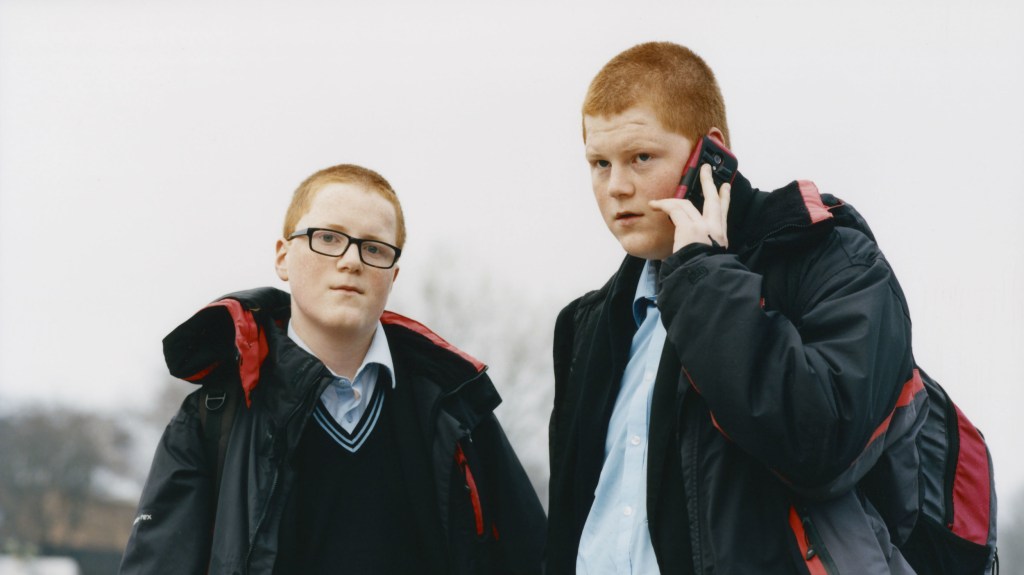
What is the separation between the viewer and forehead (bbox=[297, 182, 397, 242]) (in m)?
3.71

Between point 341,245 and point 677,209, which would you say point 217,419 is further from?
point 677,209

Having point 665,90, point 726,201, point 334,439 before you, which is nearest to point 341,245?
point 334,439

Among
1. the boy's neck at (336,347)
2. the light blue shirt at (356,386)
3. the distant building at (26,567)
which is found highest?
the boy's neck at (336,347)

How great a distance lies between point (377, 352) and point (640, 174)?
124 centimetres

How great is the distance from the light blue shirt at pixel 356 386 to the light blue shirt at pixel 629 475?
0.95 m

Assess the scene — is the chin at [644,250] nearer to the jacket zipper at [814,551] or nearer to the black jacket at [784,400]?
the black jacket at [784,400]

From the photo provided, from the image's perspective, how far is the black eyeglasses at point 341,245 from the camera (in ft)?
12.0

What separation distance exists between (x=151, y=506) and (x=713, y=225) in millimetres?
1928

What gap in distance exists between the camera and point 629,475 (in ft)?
10.1

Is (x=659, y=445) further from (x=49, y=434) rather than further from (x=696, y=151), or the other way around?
(x=49, y=434)

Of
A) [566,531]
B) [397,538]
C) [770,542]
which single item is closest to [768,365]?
[770,542]

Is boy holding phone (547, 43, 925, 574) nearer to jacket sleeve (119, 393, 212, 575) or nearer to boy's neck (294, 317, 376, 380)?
boy's neck (294, 317, 376, 380)

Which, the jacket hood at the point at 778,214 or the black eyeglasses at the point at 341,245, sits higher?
the jacket hood at the point at 778,214

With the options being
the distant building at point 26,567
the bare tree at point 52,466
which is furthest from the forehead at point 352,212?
the bare tree at point 52,466
